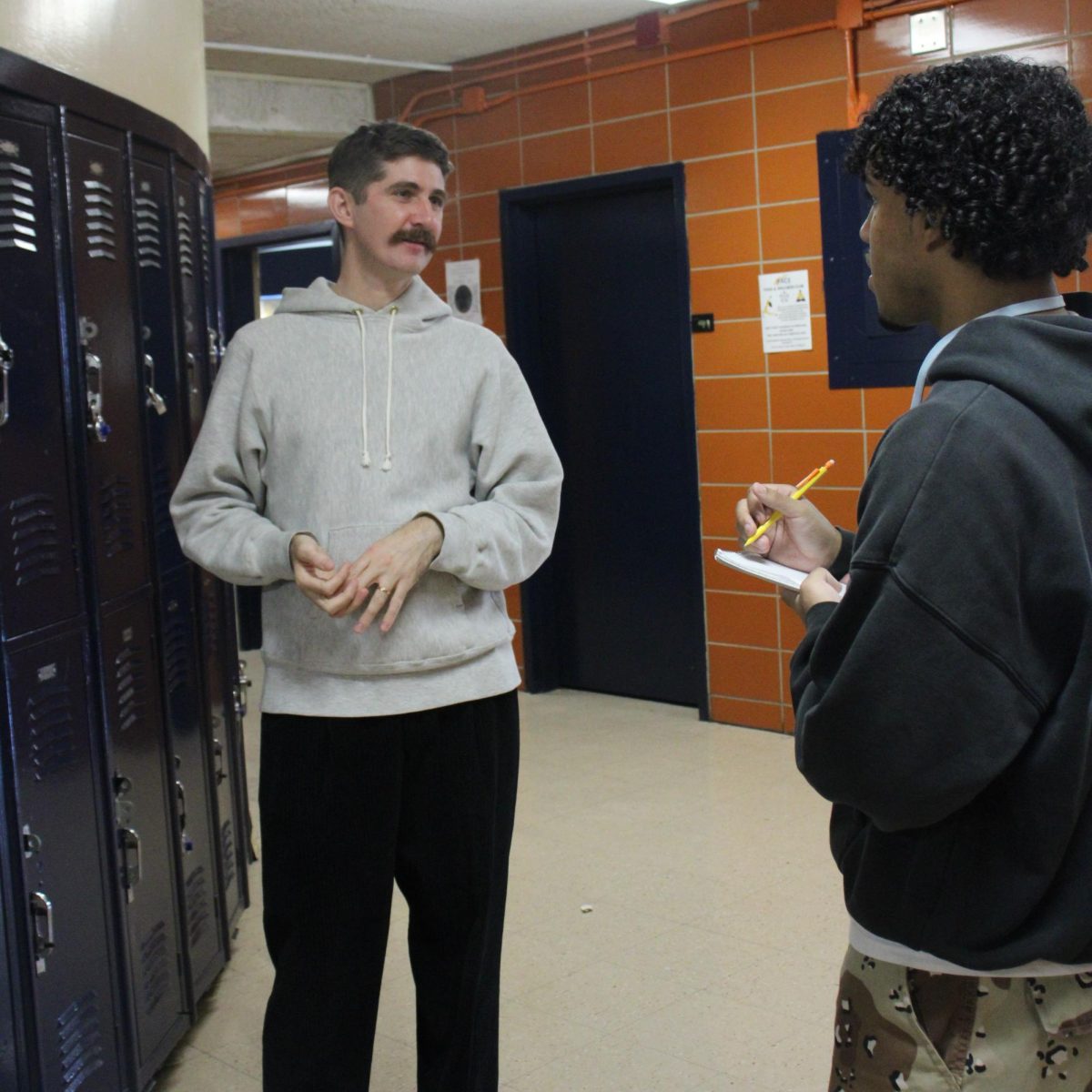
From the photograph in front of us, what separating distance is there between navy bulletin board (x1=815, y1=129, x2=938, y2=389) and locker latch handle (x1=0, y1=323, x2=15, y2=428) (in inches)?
116

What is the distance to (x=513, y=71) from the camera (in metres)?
5.23

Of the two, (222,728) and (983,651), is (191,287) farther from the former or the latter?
(983,651)

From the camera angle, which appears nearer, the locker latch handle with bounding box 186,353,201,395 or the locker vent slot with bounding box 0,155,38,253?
the locker vent slot with bounding box 0,155,38,253

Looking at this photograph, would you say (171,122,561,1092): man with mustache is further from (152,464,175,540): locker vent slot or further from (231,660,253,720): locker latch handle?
(231,660,253,720): locker latch handle

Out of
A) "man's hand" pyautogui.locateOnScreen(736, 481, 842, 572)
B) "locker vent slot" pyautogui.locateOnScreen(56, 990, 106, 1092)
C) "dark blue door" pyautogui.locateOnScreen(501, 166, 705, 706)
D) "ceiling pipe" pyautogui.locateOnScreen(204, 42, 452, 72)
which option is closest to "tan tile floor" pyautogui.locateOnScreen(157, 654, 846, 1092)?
"locker vent slot" pyautogui.locateOnScreen(56, 990, 106, 1092)

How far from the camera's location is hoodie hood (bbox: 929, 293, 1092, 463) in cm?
105

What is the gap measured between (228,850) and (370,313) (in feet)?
4.91

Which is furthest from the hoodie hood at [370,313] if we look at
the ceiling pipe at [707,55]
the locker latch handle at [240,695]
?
the ceiling pipe at [707,55]

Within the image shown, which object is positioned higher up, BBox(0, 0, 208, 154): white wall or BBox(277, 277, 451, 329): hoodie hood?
BBox(0, 0, 208, 154): white wall

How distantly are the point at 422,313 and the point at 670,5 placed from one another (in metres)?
3.08

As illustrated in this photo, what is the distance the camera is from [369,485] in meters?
1.90

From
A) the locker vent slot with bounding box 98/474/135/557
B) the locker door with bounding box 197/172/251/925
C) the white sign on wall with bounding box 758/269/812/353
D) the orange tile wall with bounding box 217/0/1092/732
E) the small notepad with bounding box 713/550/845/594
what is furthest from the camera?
the white sign on wall with bounding box 758/269/812/353

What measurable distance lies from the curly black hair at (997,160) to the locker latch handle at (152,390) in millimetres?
1607

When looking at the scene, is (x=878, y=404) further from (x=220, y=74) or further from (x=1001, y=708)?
(x=1001, y=708)
